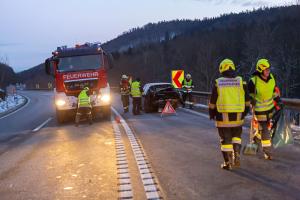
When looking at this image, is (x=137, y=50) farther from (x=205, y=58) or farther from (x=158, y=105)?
(x=158, y=105)

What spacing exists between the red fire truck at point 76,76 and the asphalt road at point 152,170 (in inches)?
225

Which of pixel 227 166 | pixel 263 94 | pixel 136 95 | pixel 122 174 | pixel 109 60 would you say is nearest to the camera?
pixel 122 174

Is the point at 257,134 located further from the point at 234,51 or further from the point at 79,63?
the point at 234,51

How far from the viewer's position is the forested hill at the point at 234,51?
59625 mm

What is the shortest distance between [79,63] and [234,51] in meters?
76.2

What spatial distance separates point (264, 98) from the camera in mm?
8281

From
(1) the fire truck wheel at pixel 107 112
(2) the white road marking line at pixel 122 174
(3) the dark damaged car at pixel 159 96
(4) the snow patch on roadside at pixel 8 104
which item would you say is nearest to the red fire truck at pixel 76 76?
(1) the fire truck wheel at pixel 107 112

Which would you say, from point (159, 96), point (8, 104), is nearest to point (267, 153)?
point (159, 96)

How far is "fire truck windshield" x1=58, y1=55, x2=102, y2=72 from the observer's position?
59.4ft

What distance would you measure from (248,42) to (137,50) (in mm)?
94528

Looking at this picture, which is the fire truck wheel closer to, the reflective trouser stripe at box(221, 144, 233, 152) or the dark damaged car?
the dark damaged car

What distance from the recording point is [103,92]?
18234 mm

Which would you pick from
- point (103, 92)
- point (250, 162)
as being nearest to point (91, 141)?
point (250, 162)

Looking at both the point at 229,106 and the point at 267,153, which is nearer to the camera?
the point at 229,106
